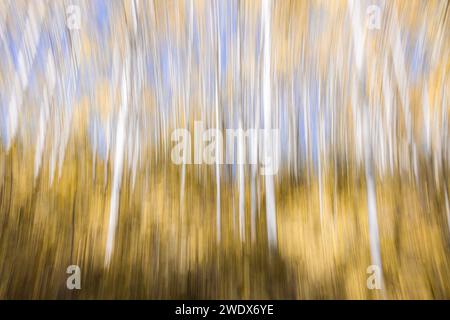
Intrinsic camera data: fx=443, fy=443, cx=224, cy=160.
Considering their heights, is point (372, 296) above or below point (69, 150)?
below

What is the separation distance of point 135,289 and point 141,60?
644 millimetres

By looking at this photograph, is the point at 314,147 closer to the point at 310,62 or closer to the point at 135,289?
the point at 310,62

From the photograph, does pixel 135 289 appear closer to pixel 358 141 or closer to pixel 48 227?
pixel 48 227

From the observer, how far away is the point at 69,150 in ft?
4.12

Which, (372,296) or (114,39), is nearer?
(372,296)

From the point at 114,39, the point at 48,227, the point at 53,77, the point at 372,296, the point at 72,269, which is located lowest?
the point at 372,296

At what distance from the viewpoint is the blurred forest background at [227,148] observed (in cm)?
121

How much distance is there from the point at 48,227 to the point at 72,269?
0.14m

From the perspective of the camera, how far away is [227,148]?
125cm

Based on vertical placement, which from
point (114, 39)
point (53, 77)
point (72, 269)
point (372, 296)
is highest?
point (114, 39)

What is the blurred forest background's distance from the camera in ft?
3.98

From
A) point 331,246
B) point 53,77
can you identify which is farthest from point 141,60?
point 331,246
